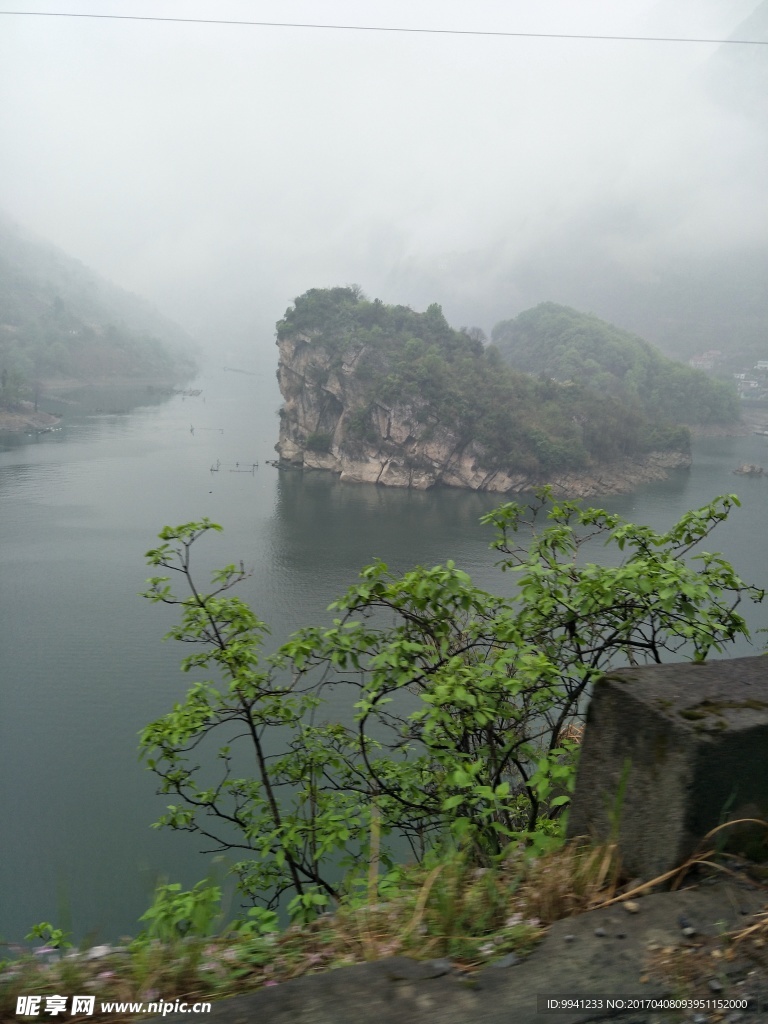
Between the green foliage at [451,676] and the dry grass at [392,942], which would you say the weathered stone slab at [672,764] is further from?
the green foliage at [451,676]

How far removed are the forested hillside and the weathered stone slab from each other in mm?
30666

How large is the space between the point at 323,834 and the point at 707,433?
146 ft

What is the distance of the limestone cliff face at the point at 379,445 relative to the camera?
32500 mm

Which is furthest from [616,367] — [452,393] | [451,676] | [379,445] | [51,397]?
[451,676]

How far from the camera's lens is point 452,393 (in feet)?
113

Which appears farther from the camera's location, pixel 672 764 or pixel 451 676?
pixel 451 676

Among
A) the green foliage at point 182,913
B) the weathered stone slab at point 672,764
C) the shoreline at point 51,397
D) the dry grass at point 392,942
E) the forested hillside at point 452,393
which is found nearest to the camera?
the dry grass at point 392,942

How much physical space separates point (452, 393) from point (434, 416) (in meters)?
1.51

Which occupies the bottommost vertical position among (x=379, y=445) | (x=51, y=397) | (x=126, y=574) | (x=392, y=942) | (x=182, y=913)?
(x=126, y=574)

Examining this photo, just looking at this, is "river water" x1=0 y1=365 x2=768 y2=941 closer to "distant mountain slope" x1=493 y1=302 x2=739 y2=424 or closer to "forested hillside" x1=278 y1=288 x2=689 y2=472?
"forested hillside" x1=278 y1=288 x2=689 y2=472

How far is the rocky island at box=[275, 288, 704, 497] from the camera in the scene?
32.6 meters

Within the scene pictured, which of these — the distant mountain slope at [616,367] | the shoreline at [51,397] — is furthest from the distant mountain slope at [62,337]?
the distant mountain slope at [616,367]

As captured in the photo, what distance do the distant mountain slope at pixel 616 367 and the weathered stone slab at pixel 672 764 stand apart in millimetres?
36948

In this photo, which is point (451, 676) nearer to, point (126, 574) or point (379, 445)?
point (126, 574)
